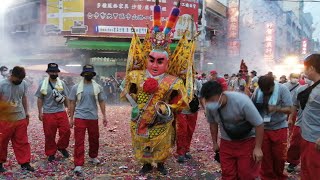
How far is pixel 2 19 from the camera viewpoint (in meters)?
28.6

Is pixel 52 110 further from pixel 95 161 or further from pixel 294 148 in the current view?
pixel 294 148

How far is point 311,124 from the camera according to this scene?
3.82 meters

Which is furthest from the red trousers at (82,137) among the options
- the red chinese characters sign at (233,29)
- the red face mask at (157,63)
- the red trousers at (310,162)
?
the red chinese characters sign at (233,29)

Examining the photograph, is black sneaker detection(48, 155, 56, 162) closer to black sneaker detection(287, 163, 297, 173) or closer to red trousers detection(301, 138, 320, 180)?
black sneaker detection(287, 163, 297, 173)

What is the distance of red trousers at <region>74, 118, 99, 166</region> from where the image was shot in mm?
5719

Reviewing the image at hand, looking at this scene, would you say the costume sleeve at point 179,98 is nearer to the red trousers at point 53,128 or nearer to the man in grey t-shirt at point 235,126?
the man in grey t-shirt at point 235,126

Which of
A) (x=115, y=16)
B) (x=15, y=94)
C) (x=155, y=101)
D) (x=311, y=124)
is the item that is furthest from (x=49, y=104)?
(x=115, y=16)

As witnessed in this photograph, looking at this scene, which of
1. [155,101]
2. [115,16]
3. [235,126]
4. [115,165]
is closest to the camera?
[235,126]

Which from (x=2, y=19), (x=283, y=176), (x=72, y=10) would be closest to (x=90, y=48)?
(x=72, y=10)

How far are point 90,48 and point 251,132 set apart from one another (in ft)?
59.8

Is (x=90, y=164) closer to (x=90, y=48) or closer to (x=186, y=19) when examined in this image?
(x=90, y=48)

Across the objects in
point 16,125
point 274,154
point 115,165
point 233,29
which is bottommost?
point 115,165

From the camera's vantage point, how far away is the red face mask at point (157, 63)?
18.7ft

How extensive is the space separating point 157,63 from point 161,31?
1.90 ft
